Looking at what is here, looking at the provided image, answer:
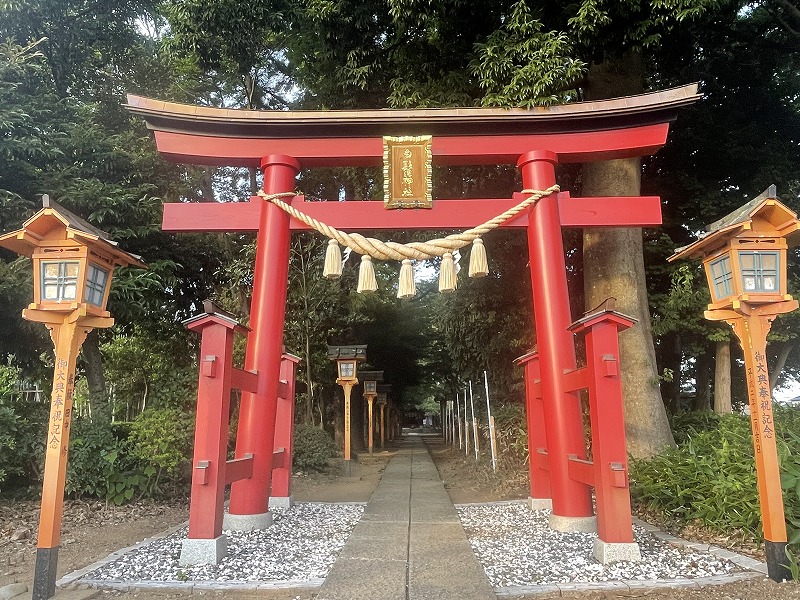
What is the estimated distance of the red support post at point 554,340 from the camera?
197 inches

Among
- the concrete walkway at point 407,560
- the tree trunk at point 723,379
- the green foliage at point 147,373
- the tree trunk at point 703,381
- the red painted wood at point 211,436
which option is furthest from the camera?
the tree trunk at point 703,381

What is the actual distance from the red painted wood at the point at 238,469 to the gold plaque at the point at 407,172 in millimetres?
2926

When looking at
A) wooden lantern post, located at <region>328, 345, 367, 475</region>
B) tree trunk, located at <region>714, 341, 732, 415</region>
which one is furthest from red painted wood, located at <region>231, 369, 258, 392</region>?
tree trunk, located at <region>714, 341, 732, 415</region>

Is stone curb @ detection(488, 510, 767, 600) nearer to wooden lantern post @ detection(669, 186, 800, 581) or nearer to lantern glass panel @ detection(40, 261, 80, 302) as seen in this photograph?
wooden lantern post @ detection(669, 186, 800, 581)

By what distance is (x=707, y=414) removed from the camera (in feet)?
28.0

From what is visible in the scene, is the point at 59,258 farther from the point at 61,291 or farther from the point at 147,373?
the point at 147,373

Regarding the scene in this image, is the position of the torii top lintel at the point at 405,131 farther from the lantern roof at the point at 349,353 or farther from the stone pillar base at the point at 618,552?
the lantern roof at the point at 349,353

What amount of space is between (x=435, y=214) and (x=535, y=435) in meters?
2.71

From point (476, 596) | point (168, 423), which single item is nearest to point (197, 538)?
point (476, 596)

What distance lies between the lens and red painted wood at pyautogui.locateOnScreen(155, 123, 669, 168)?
6.11 m

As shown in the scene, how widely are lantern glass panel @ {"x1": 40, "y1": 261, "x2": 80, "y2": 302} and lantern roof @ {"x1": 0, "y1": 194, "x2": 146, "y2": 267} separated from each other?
17 centimetres

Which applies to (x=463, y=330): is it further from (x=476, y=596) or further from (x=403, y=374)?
(x=403, y=374)


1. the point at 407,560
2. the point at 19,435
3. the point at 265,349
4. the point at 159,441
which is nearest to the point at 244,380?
the point at 265,349

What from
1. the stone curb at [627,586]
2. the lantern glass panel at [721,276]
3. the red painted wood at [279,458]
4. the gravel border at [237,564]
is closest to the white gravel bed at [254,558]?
the gravel border at [237,564]
